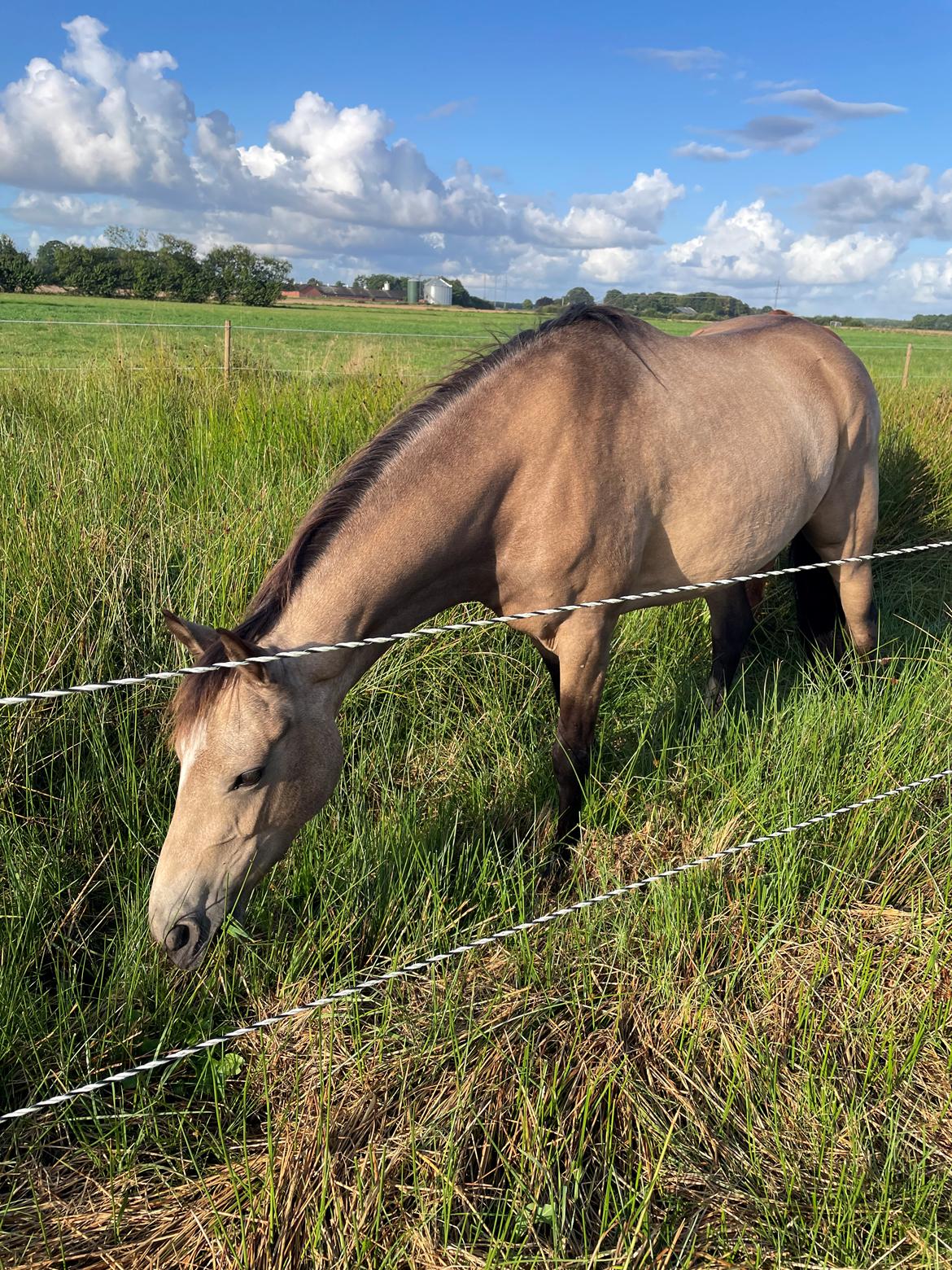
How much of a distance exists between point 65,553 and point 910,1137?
370 centimetres

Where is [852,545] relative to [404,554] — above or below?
below

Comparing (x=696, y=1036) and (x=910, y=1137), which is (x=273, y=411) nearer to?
(x=696, y=1036)

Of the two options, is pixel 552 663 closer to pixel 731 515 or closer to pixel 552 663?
pixel 552 663

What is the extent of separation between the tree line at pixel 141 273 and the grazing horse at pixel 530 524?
50.6 metres

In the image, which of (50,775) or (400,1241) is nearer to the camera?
(400,1241)

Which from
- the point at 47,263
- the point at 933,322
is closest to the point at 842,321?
the point at 933,322

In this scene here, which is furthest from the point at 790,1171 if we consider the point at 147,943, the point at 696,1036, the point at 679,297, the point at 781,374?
the point at 679,297

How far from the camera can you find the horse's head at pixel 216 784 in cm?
213

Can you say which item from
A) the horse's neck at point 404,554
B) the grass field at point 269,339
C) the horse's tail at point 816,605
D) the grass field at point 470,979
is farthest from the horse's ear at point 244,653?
the horse's tail at point 816,605

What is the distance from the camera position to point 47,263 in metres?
49.0

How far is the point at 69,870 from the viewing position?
9.05 ft

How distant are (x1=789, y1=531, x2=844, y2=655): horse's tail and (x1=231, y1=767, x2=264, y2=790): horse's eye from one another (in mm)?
3591

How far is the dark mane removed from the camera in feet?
7.11

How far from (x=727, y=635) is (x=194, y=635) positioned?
10.7 feet
